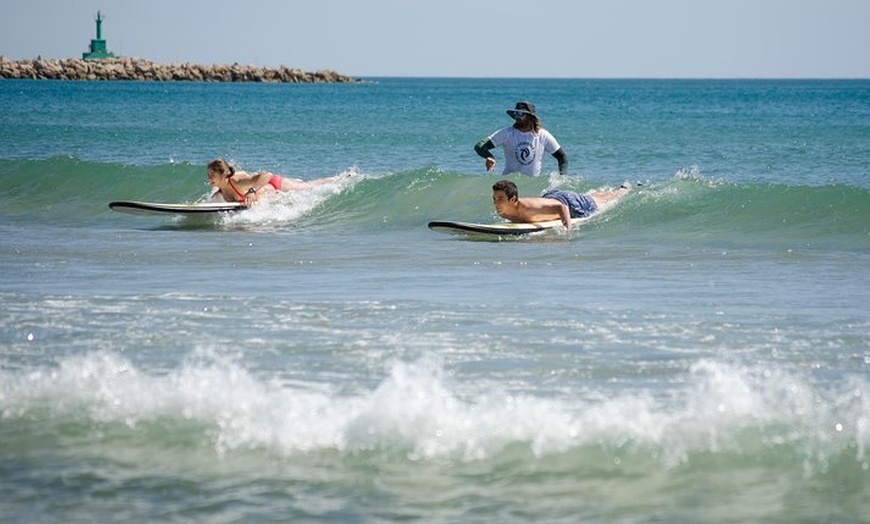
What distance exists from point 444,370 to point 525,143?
7711mm

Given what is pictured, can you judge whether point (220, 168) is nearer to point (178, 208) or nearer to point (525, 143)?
point (178, 208)

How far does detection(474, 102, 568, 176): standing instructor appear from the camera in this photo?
47.5 ft

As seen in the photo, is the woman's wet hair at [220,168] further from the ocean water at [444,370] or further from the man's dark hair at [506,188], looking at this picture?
the man's dark hair at [506,188]

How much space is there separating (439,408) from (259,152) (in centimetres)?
2861

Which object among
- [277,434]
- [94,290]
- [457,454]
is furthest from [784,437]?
[94,290]

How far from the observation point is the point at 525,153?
14.6 m

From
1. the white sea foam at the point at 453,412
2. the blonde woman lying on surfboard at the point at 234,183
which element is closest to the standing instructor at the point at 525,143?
the blonde woman lying on surfboard at the point at 234,183

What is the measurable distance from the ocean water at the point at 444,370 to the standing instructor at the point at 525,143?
0.99 metres

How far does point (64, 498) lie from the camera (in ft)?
18.0

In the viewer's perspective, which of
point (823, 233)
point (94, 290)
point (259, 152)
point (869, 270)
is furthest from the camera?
point (259, 152)

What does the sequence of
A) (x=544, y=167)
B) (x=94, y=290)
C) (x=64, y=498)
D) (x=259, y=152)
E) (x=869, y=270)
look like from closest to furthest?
(x=64, y=498) → (x=94, y=290) → (x=869, y=270) → (x=544, y=167) → (x=259, y=152)

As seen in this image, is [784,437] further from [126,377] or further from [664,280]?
[664,280]

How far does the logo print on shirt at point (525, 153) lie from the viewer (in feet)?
47.8

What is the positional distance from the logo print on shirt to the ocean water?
1069 millimetres
